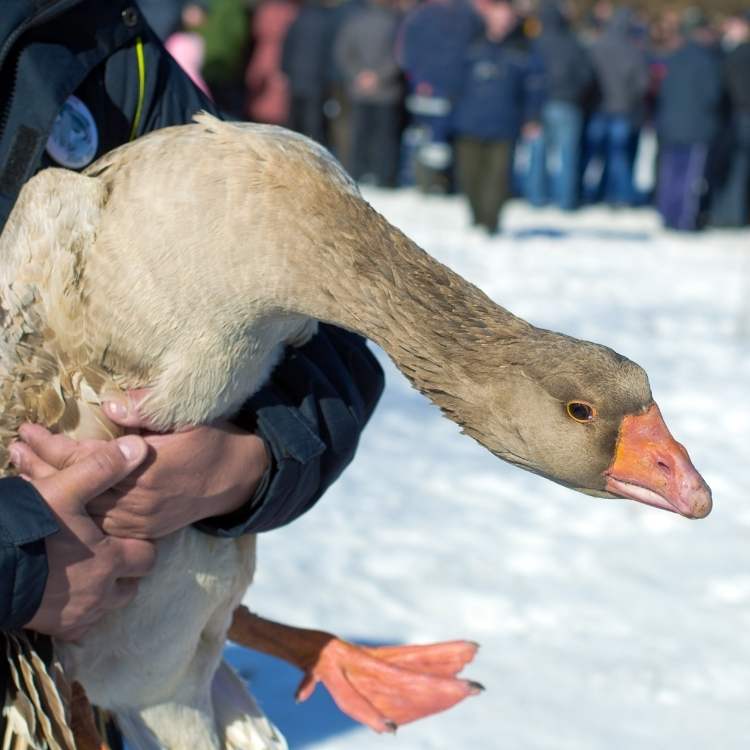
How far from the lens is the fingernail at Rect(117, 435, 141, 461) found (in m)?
2.11

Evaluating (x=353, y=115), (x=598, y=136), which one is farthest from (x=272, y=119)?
(x=598, y=136)

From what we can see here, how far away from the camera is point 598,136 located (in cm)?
1466

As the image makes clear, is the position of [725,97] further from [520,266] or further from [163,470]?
[163,470]

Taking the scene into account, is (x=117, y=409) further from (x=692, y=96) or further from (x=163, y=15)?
(x=692, y=96)

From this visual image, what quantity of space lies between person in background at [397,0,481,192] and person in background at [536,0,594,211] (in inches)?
44.4

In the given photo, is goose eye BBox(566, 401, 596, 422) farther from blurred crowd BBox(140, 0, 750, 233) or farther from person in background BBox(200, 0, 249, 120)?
person in background BBox(200, 0, 249, 120)

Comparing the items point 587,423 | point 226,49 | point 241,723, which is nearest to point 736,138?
point 226,49

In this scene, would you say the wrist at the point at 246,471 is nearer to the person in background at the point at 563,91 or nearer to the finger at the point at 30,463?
the finger at the point at 30,463

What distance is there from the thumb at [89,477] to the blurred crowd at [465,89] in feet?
32.3

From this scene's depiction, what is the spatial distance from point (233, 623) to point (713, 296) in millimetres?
7377

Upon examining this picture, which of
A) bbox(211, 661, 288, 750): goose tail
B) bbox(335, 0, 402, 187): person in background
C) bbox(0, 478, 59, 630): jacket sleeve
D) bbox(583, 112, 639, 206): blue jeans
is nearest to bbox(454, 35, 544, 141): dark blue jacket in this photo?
bbox(335, 0, 402, 187): person in background

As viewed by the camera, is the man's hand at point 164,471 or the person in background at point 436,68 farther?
the person in background at point 436,68

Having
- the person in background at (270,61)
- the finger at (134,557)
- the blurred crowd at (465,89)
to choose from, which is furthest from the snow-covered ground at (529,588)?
the person in background at (270,61)

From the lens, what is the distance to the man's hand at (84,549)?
207 cm
